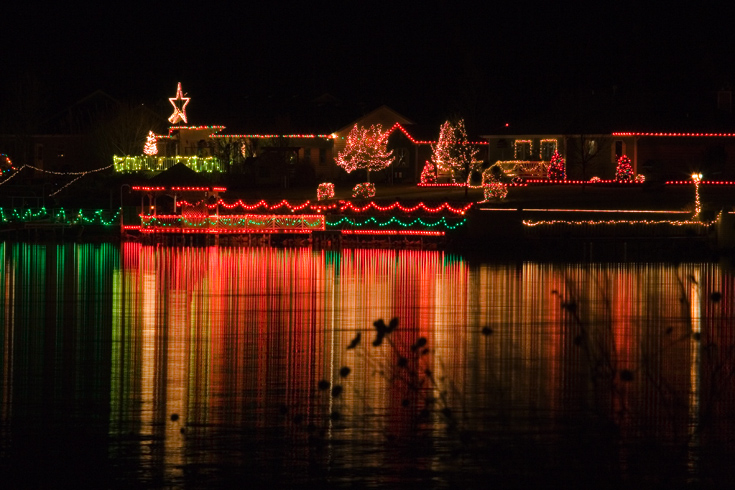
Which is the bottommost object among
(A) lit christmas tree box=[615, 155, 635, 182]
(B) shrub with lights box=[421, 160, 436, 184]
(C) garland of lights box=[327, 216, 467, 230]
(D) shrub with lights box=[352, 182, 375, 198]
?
(C) garland of lights box=[327, 216, 467, 230]

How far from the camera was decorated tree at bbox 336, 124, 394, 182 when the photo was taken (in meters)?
66.1

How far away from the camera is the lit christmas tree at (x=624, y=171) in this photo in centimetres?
5694

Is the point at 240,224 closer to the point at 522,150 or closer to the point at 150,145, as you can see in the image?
the point at 522,150

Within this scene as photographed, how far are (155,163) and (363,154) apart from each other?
11.9 metres

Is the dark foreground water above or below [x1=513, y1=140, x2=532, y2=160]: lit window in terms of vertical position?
below

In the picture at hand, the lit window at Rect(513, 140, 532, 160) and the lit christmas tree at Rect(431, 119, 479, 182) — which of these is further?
the lit window at Rect(513, 140, 532, 160)

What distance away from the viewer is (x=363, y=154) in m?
66.2

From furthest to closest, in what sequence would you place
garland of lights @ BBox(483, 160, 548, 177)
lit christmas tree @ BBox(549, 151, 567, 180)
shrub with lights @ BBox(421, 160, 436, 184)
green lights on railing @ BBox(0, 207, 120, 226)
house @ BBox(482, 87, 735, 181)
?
shrub with lights @ BBox(421, 160, 436, 184)
garland of lights @ BBox(483, 160, 548, 177)
lit christmas tree @ BBox(549, 151, 567, 180)
house @ BBox(482, 87, 735, 181)
green lights on railing @ BBox(0, 207, 120, 226)

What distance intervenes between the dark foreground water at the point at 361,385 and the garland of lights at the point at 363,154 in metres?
36.8

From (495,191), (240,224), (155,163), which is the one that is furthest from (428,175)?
(240,224)

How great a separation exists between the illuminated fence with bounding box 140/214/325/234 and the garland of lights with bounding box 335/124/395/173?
65.9 feet

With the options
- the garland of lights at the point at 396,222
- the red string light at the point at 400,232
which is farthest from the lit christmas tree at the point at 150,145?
the red string light at the point at 400,232

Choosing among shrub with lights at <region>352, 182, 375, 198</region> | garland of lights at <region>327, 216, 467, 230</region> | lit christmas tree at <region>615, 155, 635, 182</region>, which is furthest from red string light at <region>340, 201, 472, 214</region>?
lit christmas tree at <region>615, 155, 635, 182</region>

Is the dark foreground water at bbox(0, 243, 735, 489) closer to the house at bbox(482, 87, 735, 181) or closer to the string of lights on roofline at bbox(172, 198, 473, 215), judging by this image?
the string of lights on roofline at bbox(172, 198, 473, 215)
